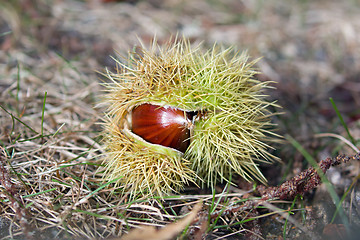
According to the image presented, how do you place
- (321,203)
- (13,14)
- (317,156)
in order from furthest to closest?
1. (13,14)
2. (317,156)
3. (321,203)

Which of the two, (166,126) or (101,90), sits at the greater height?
(101,90)

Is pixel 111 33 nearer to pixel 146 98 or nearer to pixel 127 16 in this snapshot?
pixel 127 16

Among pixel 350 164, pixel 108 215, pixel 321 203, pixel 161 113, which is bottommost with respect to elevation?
pixel 108 215

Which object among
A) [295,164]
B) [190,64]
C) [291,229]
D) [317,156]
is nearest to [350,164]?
[317,156]
